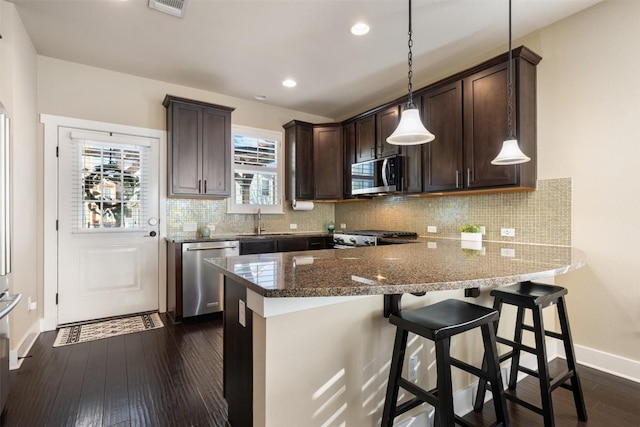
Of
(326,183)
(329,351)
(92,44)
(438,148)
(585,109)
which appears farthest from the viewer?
(326,183)

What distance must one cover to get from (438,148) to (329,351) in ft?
8.62

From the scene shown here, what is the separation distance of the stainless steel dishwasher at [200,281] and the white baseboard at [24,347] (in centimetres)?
125

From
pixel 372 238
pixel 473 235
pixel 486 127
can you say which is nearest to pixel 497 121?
pixel 486 127

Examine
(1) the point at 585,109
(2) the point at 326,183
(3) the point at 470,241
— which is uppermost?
(1) the point at 585,109

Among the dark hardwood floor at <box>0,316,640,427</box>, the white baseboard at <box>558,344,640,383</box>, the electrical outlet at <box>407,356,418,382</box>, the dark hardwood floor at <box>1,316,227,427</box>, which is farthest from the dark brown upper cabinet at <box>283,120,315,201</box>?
the white baseboard at <box>558,344,640,383</box>

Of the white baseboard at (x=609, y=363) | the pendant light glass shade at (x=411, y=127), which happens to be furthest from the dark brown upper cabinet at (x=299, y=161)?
the white baseboard at (x=609, y=363)

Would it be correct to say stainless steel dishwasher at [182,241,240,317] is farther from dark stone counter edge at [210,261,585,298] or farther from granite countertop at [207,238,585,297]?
dark stone counter edge at [210,261,585,298]

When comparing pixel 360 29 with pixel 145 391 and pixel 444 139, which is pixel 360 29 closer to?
pixel 444 139

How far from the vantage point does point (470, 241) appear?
2824 millimetres

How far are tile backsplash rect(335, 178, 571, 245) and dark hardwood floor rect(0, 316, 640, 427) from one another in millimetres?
1102

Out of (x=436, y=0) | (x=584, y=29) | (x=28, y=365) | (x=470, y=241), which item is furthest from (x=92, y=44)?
(x=584, y=29)

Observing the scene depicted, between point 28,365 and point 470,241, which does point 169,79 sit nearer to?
point 28,365

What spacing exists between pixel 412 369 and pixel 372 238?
2.11 m

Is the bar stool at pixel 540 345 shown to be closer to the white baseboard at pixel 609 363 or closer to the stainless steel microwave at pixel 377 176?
the white baseboard at pixel 609 363
